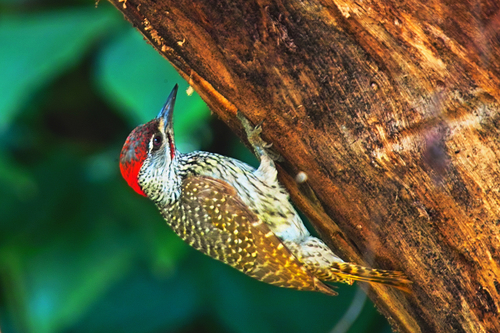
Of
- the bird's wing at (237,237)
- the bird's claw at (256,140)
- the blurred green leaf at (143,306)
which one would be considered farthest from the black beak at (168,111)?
the blurred green leaf at (143,306)

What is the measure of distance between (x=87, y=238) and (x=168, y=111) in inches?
55.2

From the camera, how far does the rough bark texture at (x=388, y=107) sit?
201 centimetres

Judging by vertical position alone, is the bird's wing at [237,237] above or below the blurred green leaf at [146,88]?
below

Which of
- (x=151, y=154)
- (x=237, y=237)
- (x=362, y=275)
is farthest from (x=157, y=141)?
(x=362, y=275)

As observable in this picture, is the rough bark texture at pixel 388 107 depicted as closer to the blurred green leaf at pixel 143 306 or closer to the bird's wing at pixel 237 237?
the bird's wing at pixel 237 237

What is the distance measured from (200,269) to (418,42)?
2873 mm

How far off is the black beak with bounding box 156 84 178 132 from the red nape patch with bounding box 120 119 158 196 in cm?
6

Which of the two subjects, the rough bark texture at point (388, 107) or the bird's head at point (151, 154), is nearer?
the rough bark texture at point (388, 107)

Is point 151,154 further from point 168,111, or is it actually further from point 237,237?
point 237,237

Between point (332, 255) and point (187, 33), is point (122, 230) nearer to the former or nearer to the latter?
point (332, 255)

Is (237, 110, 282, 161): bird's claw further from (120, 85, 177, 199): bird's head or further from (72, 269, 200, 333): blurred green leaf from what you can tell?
(72, 269, 200, 333): blurred green leaf

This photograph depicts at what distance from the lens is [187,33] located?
2.25 meters

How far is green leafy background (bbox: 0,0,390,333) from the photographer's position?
3.96m

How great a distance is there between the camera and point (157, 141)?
3.46 metres
